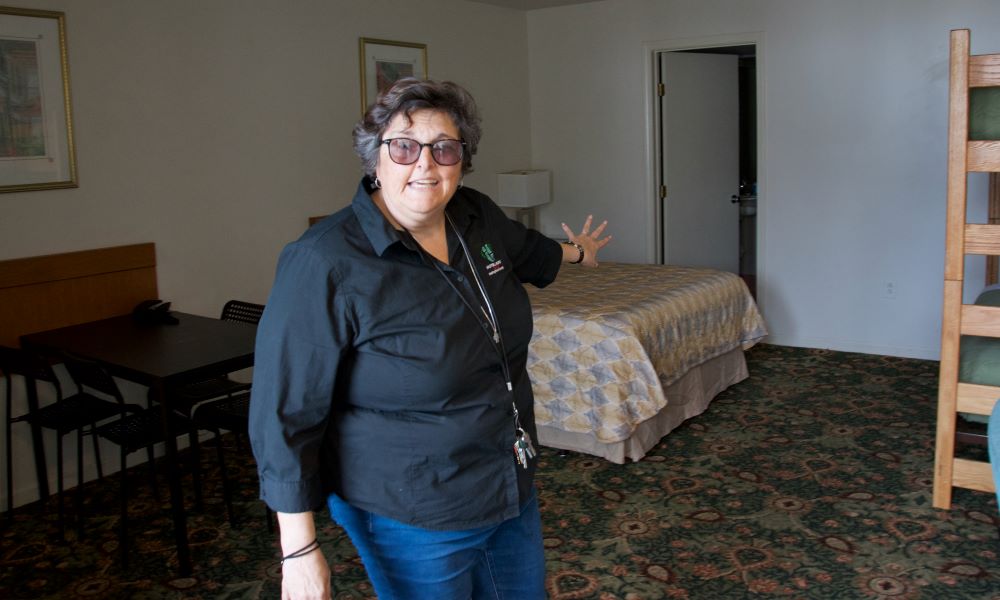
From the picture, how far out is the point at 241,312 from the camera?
4234 millimetres

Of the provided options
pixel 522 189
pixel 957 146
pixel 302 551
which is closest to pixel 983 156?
pixel 957 146

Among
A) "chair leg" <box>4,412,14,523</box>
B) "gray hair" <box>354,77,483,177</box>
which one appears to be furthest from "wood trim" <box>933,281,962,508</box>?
"chair leg" <box>4,412,14,523</box>

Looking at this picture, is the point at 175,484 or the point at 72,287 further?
the point at 72,287

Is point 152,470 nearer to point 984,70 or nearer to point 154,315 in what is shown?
point 154,315

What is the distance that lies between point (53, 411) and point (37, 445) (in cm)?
27

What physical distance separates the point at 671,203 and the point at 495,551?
5219 mm

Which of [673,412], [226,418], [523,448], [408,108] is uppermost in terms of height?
[408,108]

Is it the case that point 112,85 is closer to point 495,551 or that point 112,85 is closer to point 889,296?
point 495,551

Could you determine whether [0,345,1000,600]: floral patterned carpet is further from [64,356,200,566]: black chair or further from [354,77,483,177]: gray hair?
[354,77,483,177]: gray hair

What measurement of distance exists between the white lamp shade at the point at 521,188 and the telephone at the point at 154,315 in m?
3.05

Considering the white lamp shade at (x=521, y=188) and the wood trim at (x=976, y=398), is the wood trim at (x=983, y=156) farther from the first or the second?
the white lamp shade at (x=521, y=188)

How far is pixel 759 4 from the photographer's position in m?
5.86

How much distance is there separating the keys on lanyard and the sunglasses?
20.0 inches

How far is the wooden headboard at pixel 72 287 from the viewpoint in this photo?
3805mm
